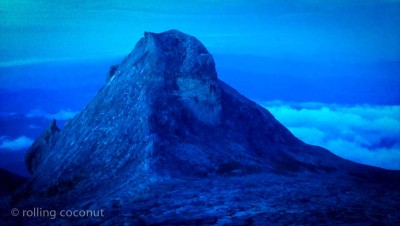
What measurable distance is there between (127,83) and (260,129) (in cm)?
2602

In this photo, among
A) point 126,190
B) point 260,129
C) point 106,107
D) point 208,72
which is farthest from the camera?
point 260,129

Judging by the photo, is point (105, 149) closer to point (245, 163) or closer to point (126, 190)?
point (126, 190)

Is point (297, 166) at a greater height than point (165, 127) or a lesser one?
lesser

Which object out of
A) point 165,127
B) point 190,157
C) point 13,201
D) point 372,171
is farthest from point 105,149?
point 372,171

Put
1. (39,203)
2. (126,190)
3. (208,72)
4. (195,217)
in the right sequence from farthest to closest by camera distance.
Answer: (208,72), (39,203), (126,190), (195,217)

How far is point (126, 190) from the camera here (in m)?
30.4

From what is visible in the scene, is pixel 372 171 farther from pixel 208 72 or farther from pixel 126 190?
pixel 126 190

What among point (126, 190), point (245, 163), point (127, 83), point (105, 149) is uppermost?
point (127, 83)

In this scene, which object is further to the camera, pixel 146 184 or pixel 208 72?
pixel 208 72

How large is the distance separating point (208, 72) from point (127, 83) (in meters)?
13.9

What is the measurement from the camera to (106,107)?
50.1m

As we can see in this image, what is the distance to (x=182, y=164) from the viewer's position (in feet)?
122

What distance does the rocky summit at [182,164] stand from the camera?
81.2ft

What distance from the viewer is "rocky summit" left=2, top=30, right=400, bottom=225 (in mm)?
24750
